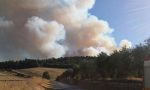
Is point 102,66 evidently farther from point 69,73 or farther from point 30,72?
point 30,72

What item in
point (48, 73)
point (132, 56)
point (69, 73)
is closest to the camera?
point (132, 56)

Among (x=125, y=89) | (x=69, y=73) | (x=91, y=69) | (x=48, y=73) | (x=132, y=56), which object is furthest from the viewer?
(x=48, y=73)

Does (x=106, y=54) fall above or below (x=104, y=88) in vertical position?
above

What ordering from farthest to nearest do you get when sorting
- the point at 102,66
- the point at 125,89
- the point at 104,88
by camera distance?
the point at 102,66, the point at 104,88, the point at 125,89

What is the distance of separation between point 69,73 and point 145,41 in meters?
115

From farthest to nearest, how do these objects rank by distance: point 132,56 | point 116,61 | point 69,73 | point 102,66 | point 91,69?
point 69,73 < point 91,69 < point 102,66 < point 116,61 < point 132,56

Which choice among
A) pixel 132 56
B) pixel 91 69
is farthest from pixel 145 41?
pixel 91 69

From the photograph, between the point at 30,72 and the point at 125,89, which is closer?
the point at 125,89

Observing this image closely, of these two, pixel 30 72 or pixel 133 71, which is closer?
pixel 133 71

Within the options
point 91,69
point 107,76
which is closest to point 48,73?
point 91,69

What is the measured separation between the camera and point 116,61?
74062 millimetres

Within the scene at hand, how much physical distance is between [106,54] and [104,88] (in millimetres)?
23586

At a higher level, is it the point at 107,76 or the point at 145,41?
the point at 145,41

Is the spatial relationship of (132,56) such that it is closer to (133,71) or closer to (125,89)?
(133,71)
